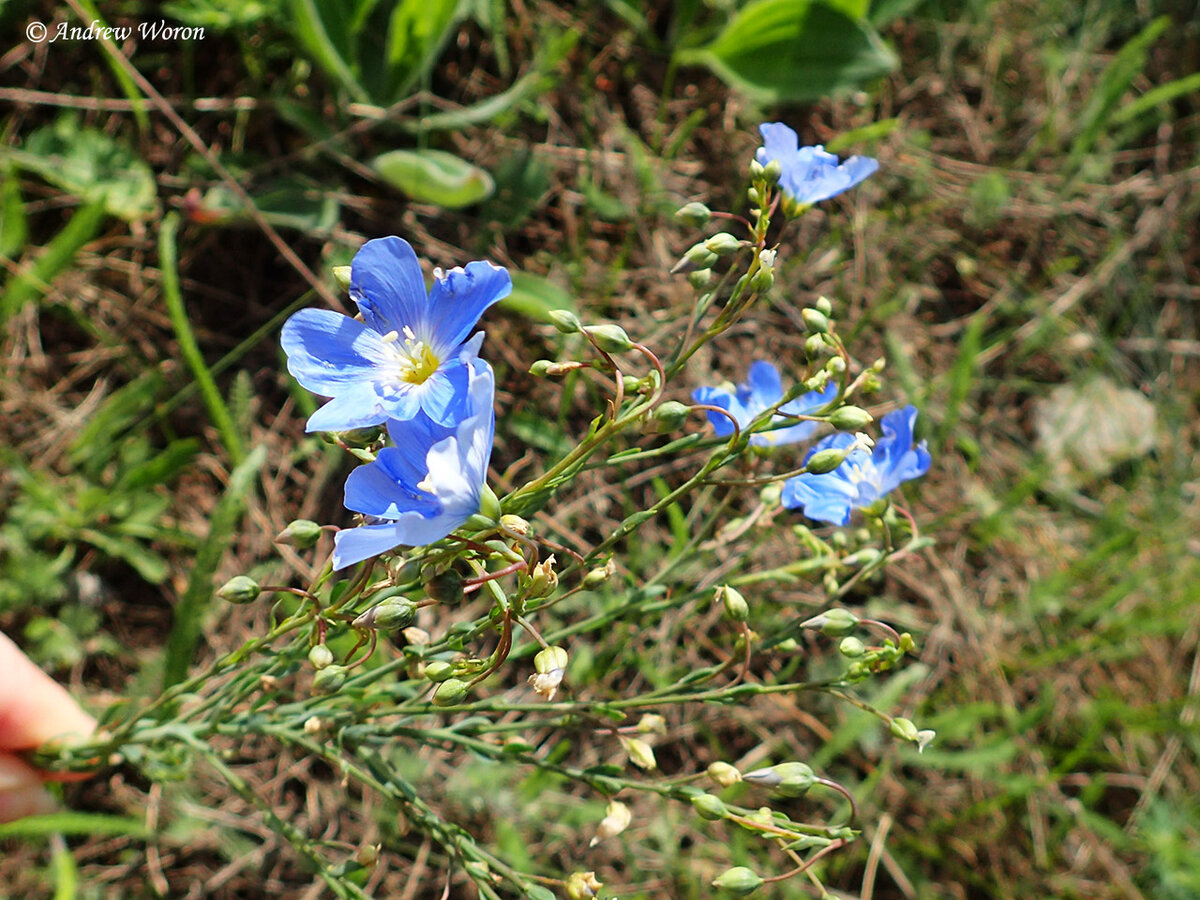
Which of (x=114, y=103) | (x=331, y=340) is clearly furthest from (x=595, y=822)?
Result: (x=114, y=103)

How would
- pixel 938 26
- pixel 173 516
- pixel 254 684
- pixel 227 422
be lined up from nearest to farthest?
pixel 254 684 → pixel 227 422 → pixel 173 516 → pixel 938 26

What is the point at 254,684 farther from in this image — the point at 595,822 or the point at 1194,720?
the point at 1194,720

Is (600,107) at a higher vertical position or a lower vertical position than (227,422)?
higher

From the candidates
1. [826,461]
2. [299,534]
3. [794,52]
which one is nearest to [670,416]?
[826,461]

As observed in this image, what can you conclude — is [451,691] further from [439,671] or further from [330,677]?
[330,677]

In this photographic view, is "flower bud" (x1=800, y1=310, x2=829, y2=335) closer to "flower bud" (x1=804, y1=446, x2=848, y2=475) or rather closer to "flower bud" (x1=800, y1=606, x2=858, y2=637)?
"flower bud" (x1=804, y1=446, x2=848, y2=475)

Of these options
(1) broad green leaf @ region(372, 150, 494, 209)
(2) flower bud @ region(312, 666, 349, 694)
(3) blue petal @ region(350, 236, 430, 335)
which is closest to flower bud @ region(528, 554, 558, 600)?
(2) flower bud @ region(312, 666, 349, 694)
